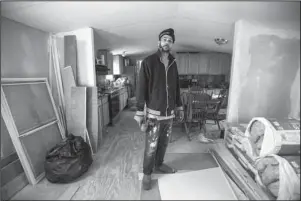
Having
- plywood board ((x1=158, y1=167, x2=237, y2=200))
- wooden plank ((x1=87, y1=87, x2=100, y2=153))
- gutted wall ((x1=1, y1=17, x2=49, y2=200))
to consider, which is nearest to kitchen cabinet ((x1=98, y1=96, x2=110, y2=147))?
wooden plank ((x1=87, y1=87, x2=100, y2=153))

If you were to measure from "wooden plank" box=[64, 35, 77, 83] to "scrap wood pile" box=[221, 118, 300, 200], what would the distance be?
1752mm

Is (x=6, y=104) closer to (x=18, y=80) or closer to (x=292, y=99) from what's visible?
(x=18, y=80)

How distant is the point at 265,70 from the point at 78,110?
5.98 feet

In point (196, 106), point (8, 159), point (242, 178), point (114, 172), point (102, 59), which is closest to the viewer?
point (242, 178)

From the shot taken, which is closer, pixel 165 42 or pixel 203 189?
pixel 203 189

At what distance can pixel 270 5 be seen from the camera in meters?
0.62

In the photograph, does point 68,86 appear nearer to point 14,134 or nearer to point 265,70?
point 14,134

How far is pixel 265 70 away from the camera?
0.72 meters

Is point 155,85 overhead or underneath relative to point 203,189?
overhead

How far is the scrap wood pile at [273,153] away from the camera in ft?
2.20

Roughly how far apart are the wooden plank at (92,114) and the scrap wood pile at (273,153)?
1.52 m

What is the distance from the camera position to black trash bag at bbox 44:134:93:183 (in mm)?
1179

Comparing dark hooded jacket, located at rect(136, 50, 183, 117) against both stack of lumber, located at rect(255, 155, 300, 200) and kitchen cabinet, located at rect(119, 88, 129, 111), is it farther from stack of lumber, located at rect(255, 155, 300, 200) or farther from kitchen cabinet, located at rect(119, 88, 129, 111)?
kitchen cabinet, located at rect(119, 88, 129, 111)

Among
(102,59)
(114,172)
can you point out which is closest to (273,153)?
(114,172)
